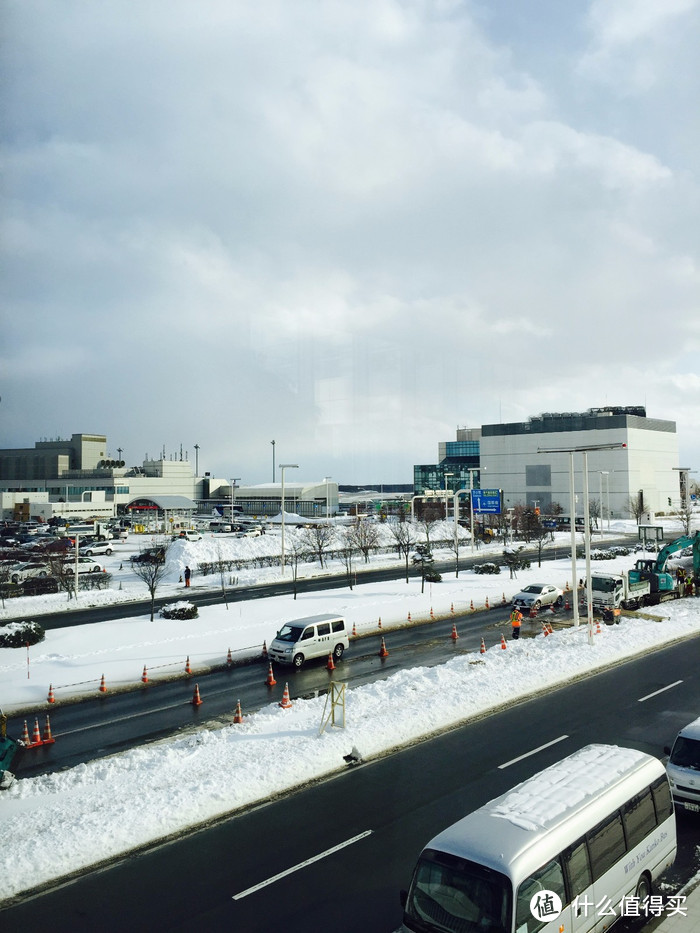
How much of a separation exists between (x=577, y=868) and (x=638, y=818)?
1634 mm

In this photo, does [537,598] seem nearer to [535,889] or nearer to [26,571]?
[535,889]

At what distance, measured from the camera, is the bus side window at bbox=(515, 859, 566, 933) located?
6.47 meters

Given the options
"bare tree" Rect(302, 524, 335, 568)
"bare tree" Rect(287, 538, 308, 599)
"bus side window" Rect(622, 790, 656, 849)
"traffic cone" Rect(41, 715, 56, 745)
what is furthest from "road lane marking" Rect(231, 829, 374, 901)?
"bare tree" Rect(302, 524, 335, 568)

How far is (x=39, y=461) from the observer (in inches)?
3930

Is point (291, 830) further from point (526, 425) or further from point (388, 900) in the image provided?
point (526, 425)

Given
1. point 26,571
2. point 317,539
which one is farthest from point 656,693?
point 26,571

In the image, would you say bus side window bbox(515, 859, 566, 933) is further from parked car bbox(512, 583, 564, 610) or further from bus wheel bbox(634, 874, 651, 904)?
parked car bbox(512, 583, 564, 610)

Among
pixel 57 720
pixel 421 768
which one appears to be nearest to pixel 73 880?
pixel 421 768

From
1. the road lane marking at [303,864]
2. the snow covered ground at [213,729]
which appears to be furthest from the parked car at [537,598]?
the road lane marking at [303,864]

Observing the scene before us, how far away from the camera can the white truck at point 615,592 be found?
31.6m

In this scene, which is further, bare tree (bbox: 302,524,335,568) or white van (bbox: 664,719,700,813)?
bare tree (bbox: 302,524,335,568)

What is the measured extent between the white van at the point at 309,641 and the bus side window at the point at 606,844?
16.0 meters

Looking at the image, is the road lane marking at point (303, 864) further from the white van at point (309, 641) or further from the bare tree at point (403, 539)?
the bare tree at point (403, 539)

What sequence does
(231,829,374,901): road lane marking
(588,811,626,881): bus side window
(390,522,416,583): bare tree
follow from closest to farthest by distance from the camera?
(588,811,626,881): bus side window, (231,829,374,901): road lane marking, (390,522,416,583): bare tree
